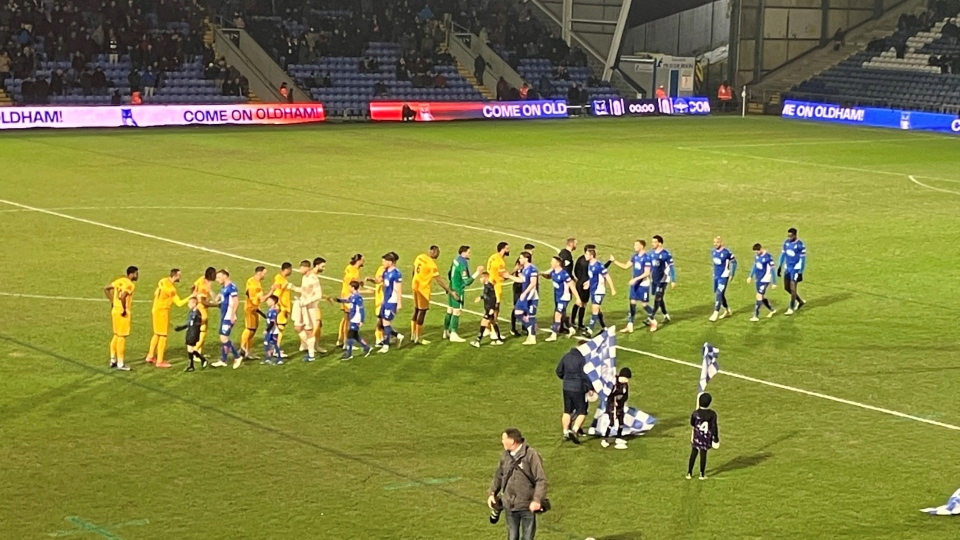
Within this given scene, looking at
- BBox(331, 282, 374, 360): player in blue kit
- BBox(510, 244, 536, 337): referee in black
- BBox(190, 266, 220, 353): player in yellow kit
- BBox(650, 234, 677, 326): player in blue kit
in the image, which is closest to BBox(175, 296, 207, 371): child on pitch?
BBox(190, 266, 220, 353): player in yellow kit

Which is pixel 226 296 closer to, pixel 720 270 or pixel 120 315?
Result: pixel 120 315

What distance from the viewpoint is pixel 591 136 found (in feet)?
201

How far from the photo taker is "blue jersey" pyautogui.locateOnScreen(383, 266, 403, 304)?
23.7m

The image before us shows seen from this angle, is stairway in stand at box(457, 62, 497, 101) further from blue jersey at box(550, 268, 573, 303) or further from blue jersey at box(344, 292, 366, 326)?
blue jersey at box(344, 292, 366, 326)

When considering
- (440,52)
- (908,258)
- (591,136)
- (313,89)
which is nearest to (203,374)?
(908,258)

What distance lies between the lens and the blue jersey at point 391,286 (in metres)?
23.7

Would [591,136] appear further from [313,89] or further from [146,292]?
[146,292]

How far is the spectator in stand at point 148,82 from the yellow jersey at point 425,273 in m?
40.3

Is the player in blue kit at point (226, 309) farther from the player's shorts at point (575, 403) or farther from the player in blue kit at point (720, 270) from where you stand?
the player in blue kit at point (720, 270)

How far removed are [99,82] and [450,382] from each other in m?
42.8

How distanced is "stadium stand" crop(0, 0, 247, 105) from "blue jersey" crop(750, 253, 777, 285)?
130 ft

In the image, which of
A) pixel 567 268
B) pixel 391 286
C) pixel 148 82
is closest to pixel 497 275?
pixel 567 268

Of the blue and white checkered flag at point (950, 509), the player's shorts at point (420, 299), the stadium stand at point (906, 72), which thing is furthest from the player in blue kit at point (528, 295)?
the stadium stand at point (906, 72)

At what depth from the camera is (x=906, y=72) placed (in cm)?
7538
